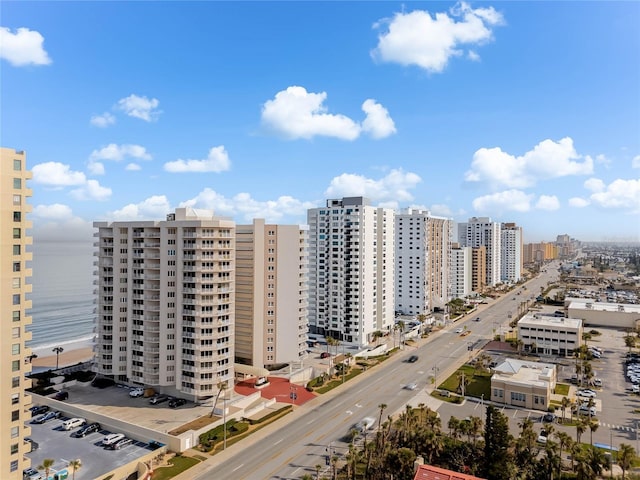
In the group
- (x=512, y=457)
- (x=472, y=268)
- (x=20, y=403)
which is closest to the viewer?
(x=20, y=403)

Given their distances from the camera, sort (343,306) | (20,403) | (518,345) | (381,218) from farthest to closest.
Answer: (381,218)
(343,306)
(518,345)
(20,403)

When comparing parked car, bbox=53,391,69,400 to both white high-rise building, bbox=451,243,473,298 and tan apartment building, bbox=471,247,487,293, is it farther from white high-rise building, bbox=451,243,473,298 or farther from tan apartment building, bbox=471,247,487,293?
tan apartment building, bbox=471,247,487,293

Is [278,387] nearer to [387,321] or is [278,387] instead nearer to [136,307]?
[136,307]

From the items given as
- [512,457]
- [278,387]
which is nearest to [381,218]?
[278,387]

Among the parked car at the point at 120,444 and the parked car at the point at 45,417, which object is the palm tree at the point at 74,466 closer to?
the parked car at the point at 120,444

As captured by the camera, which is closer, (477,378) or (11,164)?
(11,164)

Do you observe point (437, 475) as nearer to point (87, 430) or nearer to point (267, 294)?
point (87, 430)

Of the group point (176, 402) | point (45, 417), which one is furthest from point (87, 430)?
point (176, 402)
